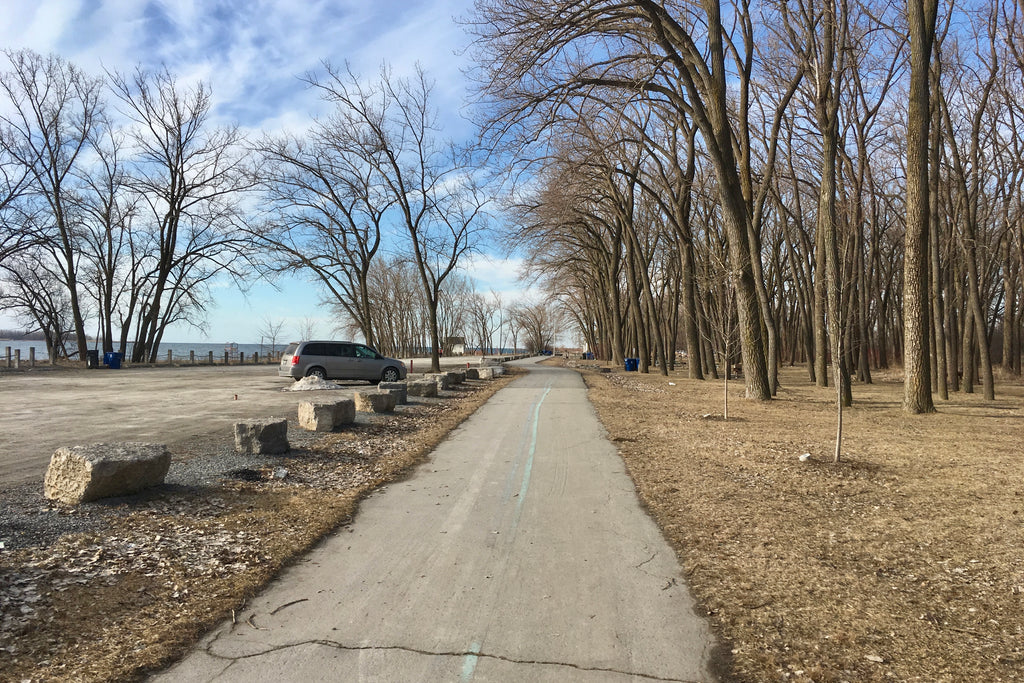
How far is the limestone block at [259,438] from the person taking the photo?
838cm

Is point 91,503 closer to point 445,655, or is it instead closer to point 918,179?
point 445,655

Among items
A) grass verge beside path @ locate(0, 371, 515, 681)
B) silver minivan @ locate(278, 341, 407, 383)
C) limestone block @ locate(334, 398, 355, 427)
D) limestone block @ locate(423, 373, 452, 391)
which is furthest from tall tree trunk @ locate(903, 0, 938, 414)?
silver minivan @ locate(278, 341, 407, 383)

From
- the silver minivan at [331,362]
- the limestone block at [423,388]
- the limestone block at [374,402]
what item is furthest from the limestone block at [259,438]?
the silver minivan at [331,362]

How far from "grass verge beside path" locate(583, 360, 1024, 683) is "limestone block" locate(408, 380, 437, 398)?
8573mm

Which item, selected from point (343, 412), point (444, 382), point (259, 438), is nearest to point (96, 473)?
point (259, 438)

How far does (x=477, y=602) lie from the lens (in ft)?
13.1

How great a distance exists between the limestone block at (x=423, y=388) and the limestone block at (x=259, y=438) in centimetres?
927

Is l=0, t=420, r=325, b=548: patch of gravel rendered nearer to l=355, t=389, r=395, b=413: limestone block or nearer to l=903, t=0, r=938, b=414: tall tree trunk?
l=355, t=389, r=395, b=413: limestone block

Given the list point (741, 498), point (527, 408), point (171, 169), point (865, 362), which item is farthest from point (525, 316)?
point (741, 498)

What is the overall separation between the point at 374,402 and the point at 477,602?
10003mm

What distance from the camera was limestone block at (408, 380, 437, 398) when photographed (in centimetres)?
1789

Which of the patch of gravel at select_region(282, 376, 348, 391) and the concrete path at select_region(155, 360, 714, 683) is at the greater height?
the patch of gravel at select_region(282, 376, 348, 391)

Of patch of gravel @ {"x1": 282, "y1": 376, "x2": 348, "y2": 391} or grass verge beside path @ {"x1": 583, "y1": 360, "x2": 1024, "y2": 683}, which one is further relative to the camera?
patch of gravel @ {"x1": 282, "y1": 376, "x2": 348, "y2": 391}

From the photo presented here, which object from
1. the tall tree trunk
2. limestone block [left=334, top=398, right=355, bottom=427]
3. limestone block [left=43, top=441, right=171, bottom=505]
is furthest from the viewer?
the tall tree trunk
